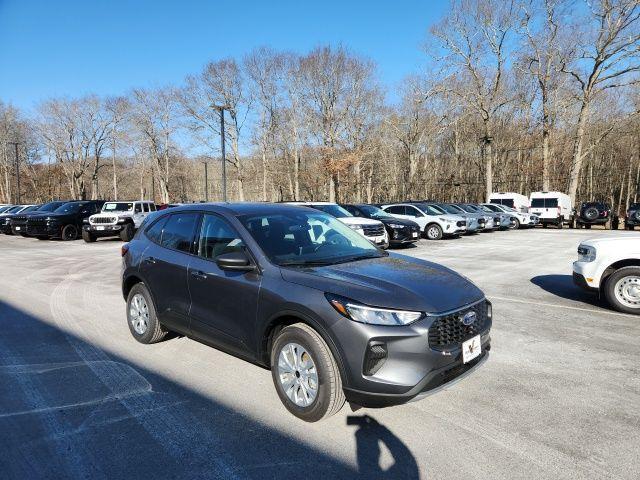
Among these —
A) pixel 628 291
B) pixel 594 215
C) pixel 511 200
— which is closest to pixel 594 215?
pixel 594 215

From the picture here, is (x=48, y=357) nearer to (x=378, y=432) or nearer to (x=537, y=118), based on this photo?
(x=378, y=432)

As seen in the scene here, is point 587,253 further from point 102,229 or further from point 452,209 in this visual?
point 102,229

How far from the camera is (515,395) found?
3.69 m

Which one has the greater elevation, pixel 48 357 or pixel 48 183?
pixel 48 183

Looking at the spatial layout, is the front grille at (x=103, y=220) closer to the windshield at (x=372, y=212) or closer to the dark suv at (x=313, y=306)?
the windshield at (x=372, y=212)

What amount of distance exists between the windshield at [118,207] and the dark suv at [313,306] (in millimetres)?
16849

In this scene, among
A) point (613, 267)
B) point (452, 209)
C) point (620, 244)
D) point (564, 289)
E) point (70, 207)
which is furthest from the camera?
point (452, 209)

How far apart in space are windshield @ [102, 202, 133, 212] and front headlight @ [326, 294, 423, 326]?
763 inches

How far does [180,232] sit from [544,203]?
2857 cm

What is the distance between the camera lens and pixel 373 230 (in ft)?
46.8

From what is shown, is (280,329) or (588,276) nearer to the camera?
(280,329)

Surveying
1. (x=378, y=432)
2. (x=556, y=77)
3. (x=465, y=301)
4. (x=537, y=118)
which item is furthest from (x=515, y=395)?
(x=537, y=118)

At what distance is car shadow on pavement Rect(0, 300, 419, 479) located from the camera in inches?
106

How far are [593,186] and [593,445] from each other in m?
53.4
